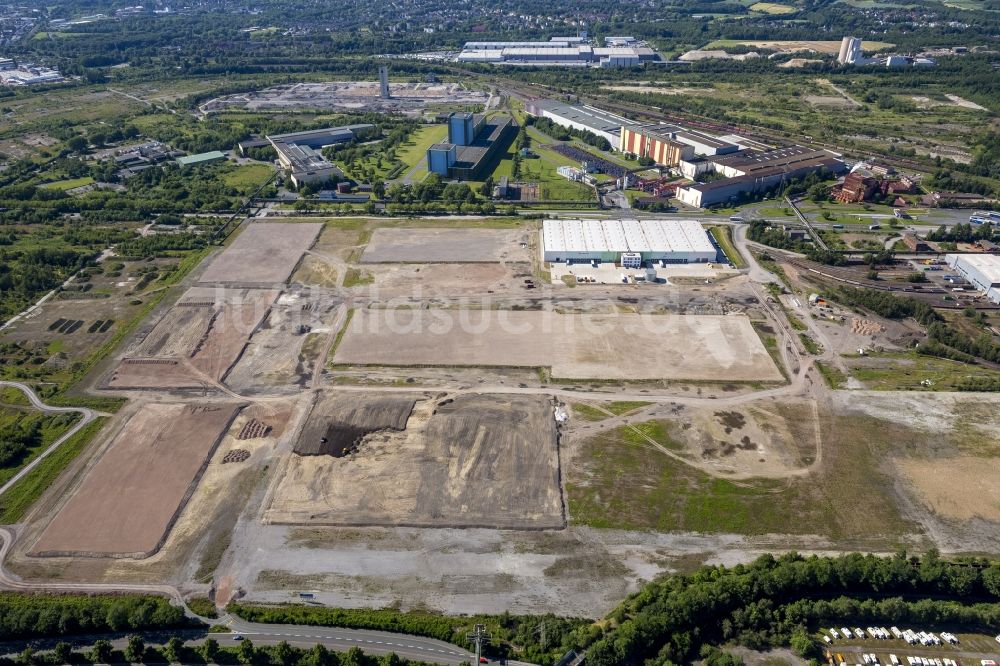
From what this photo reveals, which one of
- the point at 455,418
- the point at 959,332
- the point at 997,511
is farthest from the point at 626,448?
the point at 959,332

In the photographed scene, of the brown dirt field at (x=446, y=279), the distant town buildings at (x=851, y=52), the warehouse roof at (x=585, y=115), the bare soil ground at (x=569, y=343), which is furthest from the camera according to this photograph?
the distant town buildings at (x=851, y=52)

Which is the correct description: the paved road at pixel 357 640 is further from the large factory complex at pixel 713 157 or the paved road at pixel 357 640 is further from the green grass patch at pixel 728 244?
the large factory complex at pixel 713 157

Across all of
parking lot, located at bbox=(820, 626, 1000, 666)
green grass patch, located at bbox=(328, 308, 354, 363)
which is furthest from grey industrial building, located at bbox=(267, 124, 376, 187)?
parking lot, located at bbox=(820, 626, 1000, 666)

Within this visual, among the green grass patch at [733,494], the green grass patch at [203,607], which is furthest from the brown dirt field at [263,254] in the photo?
the green grass patch at [733,494]

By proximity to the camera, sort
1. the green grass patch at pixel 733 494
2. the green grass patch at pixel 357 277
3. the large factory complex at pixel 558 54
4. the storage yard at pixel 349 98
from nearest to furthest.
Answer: the green grass patch at pixel 733 494 → the green grass patch at pixel 357 277 → the storage yard at pixel 349 98 → the large factory complex at pixel 558 54

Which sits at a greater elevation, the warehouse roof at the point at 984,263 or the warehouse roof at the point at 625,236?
the warehouse roof at the point at 625,236

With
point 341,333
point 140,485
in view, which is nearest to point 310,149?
point 341,333

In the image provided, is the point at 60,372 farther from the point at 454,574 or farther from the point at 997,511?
the point at 997,511

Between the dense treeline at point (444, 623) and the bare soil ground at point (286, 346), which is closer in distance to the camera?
the dense treeline at point (444, 623)
